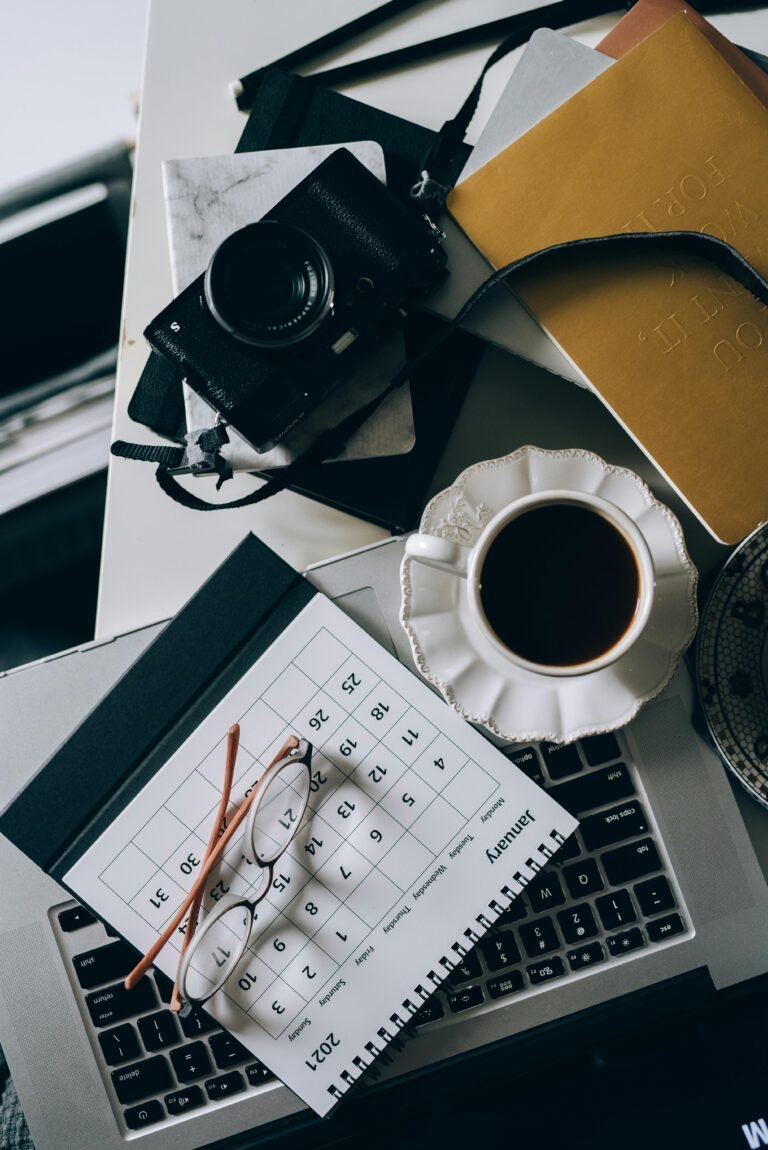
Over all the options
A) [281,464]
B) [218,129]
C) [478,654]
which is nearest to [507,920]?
[478,654]

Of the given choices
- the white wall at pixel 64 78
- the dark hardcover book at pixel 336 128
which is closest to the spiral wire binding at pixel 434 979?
the dark hardcover book at pixel 336 128

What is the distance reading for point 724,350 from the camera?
23.1 inches

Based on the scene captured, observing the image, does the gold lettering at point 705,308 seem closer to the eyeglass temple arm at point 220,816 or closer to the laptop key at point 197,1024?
the eyeglass temple arm at point 220,816

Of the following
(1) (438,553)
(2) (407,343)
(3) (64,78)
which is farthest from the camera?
(3) (64,78)

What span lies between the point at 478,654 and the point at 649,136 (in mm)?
335

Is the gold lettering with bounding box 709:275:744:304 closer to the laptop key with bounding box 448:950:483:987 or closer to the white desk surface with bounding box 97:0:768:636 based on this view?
the white desk surface with bounding box 97:0:768:636

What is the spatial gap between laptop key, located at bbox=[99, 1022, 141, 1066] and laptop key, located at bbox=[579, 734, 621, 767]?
333 millimetres

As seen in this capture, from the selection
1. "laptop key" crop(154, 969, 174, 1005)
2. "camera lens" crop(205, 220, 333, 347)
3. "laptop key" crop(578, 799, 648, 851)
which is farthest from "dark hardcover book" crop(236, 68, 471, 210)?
"laptop key" crop(154, 969, 174, 1005)

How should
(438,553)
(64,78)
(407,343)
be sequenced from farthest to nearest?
(64,78) → (407,343) → (438,553)

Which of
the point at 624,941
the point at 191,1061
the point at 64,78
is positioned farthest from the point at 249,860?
the point at 64,78

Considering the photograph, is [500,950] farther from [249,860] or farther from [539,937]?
[249,860]

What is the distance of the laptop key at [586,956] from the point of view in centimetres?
60

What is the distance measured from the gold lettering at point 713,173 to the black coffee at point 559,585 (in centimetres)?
22

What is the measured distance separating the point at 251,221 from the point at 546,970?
51 cm
